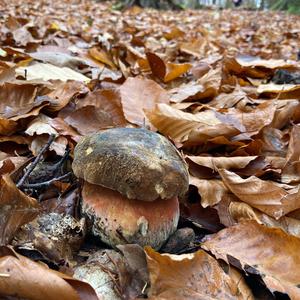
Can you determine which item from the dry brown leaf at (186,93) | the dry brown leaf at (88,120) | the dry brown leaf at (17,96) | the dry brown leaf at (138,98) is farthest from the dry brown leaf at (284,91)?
the dry brown leaf at (17,96)

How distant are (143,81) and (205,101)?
1.55 feet

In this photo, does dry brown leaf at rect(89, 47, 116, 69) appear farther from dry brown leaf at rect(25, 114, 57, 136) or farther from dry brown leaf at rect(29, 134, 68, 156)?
dry brown leaf at rect(29, 134, 68, 156)

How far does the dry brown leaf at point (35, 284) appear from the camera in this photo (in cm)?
93

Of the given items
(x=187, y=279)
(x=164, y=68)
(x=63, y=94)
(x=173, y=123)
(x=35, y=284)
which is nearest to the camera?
(x=35, y=284)

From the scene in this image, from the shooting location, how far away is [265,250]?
1253 mm

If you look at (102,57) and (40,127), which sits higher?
(40,127)

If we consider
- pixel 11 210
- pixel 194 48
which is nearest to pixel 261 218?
pixel 11 210

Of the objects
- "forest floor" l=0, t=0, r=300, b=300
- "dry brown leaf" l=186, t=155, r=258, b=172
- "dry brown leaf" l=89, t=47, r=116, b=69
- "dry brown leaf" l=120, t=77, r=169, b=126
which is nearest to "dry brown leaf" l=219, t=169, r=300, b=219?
"forest floor" l=0, t=0, r=300, b=300

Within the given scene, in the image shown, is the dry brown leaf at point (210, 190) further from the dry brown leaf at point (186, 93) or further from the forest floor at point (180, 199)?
the dry brown leaf at point (186, 93)

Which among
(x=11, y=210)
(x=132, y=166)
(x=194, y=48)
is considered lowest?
(x=194, y=48)

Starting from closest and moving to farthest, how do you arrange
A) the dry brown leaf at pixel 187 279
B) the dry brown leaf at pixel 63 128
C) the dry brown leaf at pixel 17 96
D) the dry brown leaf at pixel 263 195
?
the dry brown leaf at pixel 187 279 < the dry brown leaf at pixel 263 195 < the dry brown leaf at pixel 63 128 < the dry brown leaf at pixel 17 96

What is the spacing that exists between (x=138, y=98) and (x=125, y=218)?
3.29 feet

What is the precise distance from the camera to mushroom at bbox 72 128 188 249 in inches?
44.9

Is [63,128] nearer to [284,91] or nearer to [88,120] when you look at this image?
[88,120]
